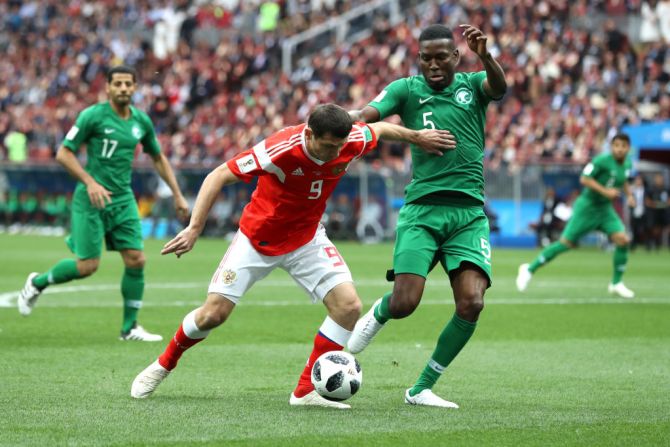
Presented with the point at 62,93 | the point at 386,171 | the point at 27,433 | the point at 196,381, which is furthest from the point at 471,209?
the point at 62,93

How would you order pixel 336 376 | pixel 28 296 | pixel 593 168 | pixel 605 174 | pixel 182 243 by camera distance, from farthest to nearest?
pixel 605 174 < pixel 593 168 < pixel 28 296 < pixel 336 376 < pixel 182 243

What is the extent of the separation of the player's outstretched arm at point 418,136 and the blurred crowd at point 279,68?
73.5 feet

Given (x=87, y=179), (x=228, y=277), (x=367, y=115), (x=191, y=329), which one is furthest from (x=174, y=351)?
(x=87, y=179)

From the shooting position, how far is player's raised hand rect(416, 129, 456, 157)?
8180mm

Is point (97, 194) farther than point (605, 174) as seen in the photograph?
No

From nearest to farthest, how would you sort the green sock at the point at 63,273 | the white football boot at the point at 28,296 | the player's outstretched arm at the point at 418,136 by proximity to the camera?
1. the player's outstretched arm at the point at 418,136
2. the green sock at the point at 63,273
3. the white football boot at the point at 28,296

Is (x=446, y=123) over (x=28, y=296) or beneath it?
over

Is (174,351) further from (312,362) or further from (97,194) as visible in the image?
(97,194)

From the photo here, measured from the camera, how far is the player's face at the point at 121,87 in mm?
11914

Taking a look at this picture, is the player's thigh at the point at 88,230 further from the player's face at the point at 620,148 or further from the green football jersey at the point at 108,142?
the player's face at the point at 620,148

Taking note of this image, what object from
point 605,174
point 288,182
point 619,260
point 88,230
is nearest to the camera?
point 288,182

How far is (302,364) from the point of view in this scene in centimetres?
1035

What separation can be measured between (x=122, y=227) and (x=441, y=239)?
15.6ft

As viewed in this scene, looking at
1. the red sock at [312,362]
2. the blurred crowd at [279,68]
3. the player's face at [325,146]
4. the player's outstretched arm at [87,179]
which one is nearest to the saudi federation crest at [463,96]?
the player's face at [325,146]
